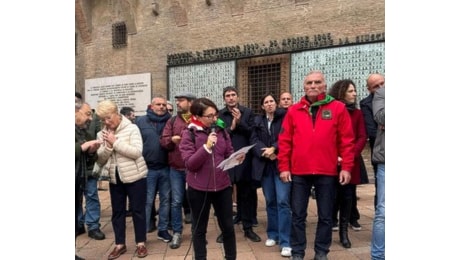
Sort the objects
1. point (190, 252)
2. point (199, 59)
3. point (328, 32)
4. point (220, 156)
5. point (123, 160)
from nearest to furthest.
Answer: point (220, 156) < point (123, 160) < point (190, 252) < point (328, 32) < point (199, 59)

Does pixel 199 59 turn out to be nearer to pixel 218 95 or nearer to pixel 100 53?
pixel 218 95

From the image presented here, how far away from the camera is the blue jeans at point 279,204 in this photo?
445 cm

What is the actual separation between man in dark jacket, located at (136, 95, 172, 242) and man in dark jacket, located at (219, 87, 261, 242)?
860mm

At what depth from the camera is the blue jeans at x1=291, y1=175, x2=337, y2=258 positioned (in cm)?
388

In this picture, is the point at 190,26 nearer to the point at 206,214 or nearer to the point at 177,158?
the point at 177,158

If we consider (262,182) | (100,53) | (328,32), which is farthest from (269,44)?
(262,182)

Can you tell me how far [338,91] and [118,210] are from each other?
2834 millimetres

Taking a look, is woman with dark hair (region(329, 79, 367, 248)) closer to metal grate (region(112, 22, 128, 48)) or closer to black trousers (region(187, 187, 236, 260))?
black trousers (region(187, 187, 236, 260))

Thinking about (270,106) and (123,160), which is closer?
(123,160)

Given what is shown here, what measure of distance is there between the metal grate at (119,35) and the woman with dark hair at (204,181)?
39.1ft

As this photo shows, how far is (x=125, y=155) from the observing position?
14.1ft

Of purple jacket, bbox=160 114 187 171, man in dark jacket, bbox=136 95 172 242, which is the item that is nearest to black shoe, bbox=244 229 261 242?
man in dark jacket, bbox=136 95 172 242

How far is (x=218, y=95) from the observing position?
1242cm

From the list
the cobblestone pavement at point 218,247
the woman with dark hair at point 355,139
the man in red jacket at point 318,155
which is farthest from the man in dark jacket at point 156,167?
the woman with dark hair at point 355,139
